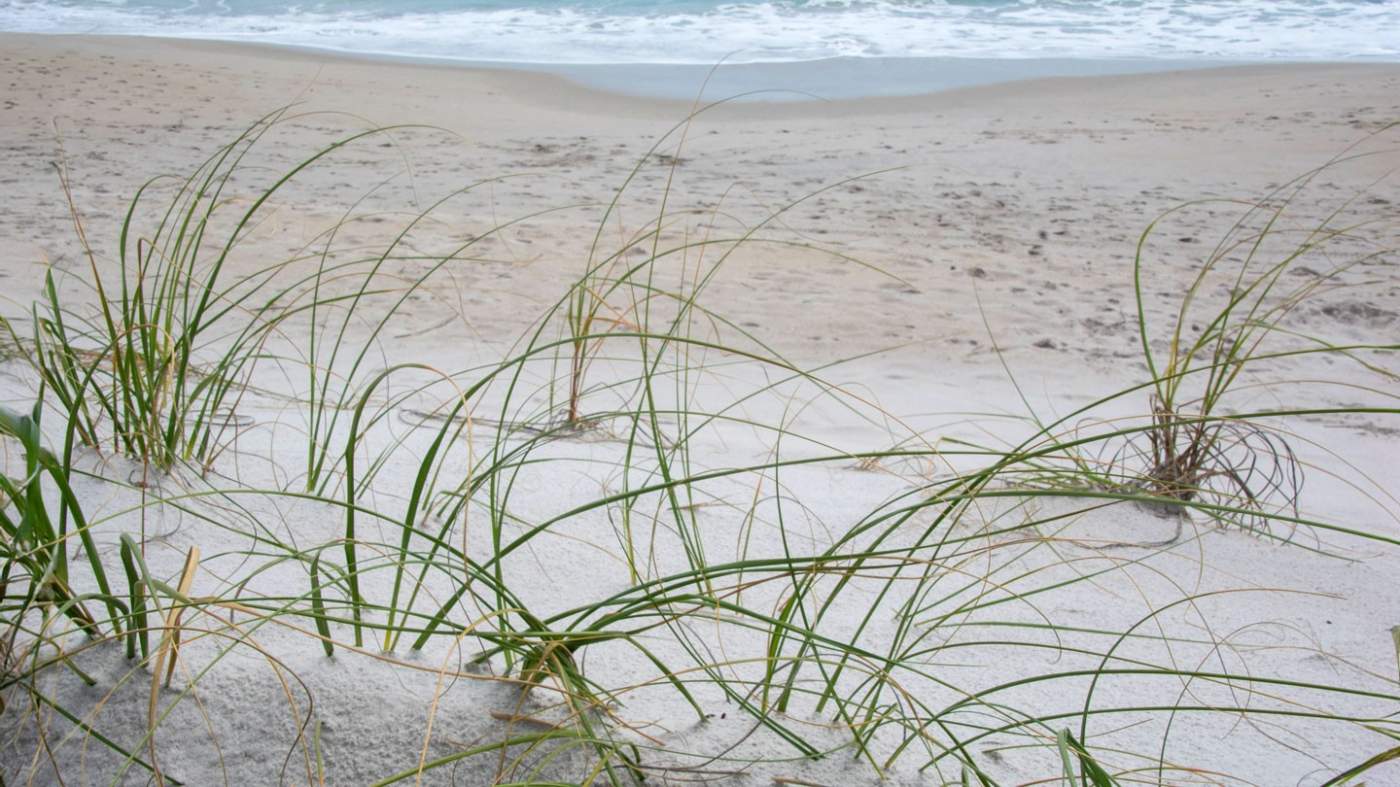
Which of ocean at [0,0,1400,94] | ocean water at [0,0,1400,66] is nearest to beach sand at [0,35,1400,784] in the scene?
ocean at [0,0,1400,94]

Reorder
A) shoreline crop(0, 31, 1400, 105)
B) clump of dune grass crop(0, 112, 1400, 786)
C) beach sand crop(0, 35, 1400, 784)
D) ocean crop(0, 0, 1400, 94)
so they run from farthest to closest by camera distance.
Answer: ocean crop(0, 0, 1400, 94), shoreline crop(0, 31, 1400, 105), beach sand crop(0, 35, 1400, 784), clump of dune grass crop(0, 112, 1400, 786)

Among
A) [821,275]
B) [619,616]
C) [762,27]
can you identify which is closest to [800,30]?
[762,27]

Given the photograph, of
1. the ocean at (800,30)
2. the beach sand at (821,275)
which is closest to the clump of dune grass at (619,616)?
the beach sand at (821,275)

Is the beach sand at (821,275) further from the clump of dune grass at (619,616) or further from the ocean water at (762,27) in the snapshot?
the ocean water at (762,27)

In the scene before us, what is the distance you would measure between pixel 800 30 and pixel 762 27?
0.52m

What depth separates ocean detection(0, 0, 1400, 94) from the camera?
11.0m

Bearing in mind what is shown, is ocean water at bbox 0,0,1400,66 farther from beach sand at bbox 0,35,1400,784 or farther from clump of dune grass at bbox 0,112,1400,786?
clump of dune grass at bbox 0,112,1400,786

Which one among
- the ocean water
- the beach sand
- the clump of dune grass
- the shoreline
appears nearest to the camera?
the clump of dune grass

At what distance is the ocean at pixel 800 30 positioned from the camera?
1101 cm

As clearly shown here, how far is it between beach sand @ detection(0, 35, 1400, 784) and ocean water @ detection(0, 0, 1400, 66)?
1.44m

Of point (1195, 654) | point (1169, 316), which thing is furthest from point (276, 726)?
point (1169, 316)

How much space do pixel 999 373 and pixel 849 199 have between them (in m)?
2.39

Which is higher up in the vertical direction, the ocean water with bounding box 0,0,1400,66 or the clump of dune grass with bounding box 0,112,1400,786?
the ocean water with bounding box 0,0,1400,66

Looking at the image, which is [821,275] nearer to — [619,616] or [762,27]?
[619,616]
